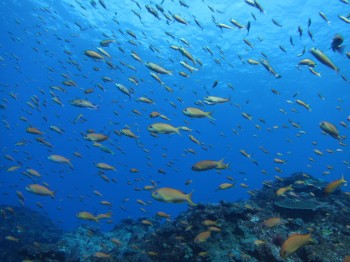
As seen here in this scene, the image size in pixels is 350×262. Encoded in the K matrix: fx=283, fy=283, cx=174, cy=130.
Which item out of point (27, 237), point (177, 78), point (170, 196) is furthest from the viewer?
point (177, 78)

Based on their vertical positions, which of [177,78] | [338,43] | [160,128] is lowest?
[177,78]

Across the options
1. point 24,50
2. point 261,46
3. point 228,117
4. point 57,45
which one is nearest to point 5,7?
point 57,45

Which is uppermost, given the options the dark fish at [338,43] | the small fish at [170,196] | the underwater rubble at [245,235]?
the dark fish at [338,43]

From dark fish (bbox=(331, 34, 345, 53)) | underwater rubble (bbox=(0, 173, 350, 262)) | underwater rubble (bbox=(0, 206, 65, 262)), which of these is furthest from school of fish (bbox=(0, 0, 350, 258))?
underwater rubble (bbox=(0, 206, 65, 262))

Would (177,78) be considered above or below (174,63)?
below

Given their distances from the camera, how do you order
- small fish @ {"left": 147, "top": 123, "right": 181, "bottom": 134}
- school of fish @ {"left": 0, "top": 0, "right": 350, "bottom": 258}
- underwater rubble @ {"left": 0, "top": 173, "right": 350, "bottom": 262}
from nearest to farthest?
small fish @ {"left": 147, "top": 123, "right": 181, "bottom": 134}, underwater rubble @ {"left": 0, "top": 173, "right": 350, "bottom": 262}, school of fish @ {"left": 0, "top": 0, "right": 350, "bottom": 258}

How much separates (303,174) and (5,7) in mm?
37738

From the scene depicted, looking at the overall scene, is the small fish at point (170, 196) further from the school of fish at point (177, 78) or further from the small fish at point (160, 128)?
the small fish at point (160, 128)

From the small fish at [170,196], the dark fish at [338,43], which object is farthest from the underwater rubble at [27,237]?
the dark fish at [338,43]

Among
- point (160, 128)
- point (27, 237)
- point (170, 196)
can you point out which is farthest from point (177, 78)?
point (170, 196)

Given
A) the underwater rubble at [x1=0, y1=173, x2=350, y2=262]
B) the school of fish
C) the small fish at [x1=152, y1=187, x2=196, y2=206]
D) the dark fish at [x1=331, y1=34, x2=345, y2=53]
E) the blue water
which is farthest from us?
the blue water

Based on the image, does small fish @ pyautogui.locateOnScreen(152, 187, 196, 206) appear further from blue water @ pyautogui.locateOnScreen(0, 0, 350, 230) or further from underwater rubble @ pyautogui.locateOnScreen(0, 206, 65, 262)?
underwater rubble @ pyautogui.locateOnScreen(0, 206, 65, 262)

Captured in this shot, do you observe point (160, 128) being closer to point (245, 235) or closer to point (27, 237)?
point (245, 235)

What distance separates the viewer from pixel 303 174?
13695 millimetres
